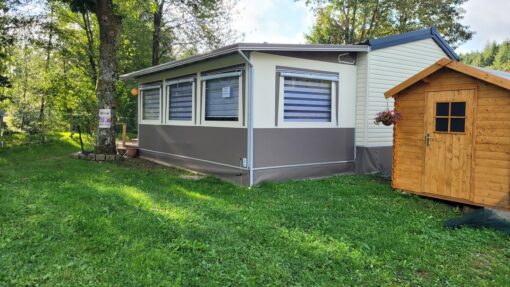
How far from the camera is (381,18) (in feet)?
66.1

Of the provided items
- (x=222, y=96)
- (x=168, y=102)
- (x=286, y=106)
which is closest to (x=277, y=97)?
(x=286, y=106)

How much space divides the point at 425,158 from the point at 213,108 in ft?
13.6

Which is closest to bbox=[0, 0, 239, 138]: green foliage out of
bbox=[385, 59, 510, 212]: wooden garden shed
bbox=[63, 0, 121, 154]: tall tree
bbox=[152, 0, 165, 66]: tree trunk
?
bbox=[152, 0, 165, 66]: tree trunk

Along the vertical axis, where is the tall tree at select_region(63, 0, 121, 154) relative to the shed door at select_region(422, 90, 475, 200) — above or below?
above

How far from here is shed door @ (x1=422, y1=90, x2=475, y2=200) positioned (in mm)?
5227

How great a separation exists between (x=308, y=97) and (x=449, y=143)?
2.75 m

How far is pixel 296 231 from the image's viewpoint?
13.4 ft

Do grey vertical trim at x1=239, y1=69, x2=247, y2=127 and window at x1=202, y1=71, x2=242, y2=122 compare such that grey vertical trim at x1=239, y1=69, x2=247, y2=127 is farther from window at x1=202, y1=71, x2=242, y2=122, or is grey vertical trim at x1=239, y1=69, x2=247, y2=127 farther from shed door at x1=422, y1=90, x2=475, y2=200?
shed door at x1=422, y1=90, x2=475, y2=200

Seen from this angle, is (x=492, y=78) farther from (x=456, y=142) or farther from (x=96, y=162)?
(x=96, y=162)

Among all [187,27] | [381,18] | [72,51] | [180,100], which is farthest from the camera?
Answer: [381,18]

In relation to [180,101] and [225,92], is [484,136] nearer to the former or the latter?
[225,92]

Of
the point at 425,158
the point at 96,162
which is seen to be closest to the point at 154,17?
the point at 96,162

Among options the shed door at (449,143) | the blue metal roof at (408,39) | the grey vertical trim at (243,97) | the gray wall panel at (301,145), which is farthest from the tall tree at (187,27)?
the shed door at (449,143)

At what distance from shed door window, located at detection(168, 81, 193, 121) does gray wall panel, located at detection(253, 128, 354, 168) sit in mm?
2443
